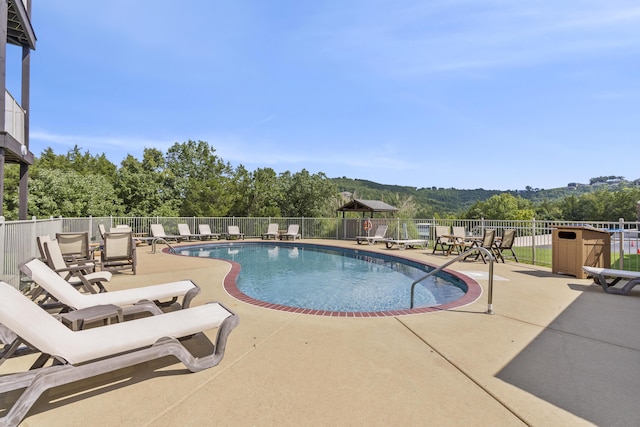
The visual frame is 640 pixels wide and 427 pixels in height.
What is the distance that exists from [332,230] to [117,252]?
42.6ft

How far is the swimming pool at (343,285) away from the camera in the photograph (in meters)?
5.56

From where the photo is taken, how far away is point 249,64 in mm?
11703

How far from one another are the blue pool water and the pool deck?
1934 mm

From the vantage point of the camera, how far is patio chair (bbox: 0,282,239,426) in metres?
1.95

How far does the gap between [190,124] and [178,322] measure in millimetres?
29763

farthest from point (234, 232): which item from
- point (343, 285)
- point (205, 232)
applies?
point (343, 285)

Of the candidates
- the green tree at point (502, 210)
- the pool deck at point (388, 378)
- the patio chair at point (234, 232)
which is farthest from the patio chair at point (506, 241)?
the green tree at point (502, 210)

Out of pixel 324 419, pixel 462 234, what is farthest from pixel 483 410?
pixel 462 234

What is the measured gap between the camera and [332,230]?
742 inches

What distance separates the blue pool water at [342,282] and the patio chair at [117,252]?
2542 mm

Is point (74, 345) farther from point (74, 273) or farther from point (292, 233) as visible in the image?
point (292, 233)

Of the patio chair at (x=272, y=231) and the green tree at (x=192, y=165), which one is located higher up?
the green tree at (x=192, y=165)

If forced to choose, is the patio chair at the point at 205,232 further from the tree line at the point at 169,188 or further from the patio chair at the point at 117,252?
the patio chair at the point at 117,252

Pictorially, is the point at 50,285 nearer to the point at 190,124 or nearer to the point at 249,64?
the point at 249,64
